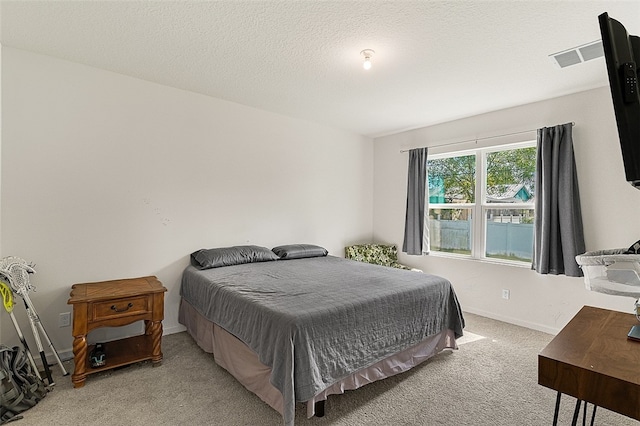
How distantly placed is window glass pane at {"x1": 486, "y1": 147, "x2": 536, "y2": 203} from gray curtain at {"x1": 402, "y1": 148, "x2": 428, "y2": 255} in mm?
814

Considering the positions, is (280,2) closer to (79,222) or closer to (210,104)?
(210,104)

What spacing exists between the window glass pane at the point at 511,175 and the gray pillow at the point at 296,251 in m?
2.26

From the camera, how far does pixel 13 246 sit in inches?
95.9

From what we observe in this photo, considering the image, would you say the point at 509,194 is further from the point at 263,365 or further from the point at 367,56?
the point at 263,365

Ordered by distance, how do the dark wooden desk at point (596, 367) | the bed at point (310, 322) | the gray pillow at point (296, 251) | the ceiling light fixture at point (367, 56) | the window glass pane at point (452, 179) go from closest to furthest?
the dark wooden desk at point (596, 367)
the bed at point (310, 322)
the ceiling light fixture at point (367, 56)
the gray pillow at point (296, 251)
the window glass pane at point (452, 179)

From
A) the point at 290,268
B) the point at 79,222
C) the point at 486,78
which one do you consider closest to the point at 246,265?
the point at 290,268

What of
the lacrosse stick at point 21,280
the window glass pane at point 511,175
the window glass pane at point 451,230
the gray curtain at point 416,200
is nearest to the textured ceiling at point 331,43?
the window glass pane at point 511,175

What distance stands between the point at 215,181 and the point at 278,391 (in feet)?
7.77

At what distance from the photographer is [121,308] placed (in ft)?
7.79

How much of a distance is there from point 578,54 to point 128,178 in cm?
394

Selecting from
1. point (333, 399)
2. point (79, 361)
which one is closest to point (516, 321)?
point (333, 399)

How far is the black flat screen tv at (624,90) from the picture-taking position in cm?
89

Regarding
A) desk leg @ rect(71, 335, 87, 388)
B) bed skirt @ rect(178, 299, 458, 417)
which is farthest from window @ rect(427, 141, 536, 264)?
desk leg @ rect(71, 335, 87, 388)

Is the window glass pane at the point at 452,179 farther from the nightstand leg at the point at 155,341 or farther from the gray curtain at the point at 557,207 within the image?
the nightstand leg at the point at 155,341
